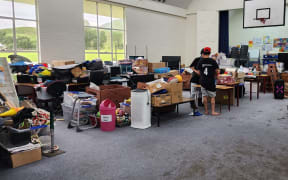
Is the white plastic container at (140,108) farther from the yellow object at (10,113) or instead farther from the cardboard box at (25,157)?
the yellow object at (10,113)

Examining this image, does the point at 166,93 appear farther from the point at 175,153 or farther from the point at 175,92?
the point at 175,153

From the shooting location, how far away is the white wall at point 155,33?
11500 mm

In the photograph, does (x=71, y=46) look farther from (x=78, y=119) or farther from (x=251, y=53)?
(x=251, y=53)

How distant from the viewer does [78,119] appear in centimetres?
445

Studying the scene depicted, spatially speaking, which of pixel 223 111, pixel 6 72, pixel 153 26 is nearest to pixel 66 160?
pixel 6 72

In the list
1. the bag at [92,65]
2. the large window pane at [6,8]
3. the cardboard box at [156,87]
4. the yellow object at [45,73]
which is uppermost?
the large window pane at [6,8]

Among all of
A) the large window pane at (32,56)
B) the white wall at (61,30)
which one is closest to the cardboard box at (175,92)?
the white wall at (61,30)

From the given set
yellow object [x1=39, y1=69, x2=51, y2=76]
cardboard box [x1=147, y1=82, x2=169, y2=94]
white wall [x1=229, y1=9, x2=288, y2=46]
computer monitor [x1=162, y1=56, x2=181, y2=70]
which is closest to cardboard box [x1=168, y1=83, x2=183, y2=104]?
cardboard box [x1=147, y1=82, x2=169, y2=94]

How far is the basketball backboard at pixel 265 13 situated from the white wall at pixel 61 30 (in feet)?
23.2

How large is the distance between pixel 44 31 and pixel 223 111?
598 centimetres

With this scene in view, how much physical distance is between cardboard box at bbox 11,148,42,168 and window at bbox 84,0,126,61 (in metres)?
6.95

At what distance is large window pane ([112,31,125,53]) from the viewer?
36.0ft

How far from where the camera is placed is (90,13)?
32.8 feet

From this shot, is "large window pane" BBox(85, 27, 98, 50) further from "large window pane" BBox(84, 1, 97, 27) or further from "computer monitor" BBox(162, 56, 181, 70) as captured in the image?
"computer monitor" BBox(162, 56, 181, 70)
